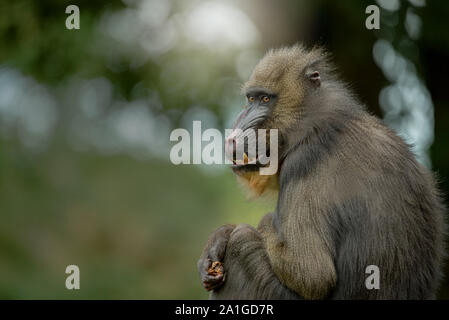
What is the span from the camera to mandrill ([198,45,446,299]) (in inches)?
238

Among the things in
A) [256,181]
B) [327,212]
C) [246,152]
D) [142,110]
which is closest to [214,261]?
[256,181]

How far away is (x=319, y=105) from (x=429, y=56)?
6.69 m

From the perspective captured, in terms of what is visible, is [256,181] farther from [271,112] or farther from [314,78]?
[314,78]

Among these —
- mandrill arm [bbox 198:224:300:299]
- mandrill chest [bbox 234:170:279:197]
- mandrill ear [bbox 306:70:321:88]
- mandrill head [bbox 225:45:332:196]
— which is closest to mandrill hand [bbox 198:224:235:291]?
mandrill arm [bbox 198:224:300:299]

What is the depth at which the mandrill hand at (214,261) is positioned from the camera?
6516 millimetres

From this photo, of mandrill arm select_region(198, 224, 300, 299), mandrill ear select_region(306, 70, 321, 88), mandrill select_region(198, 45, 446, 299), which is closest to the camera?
mandrill select_region(198, 45, 446, 299)

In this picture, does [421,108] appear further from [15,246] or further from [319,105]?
[15,246]

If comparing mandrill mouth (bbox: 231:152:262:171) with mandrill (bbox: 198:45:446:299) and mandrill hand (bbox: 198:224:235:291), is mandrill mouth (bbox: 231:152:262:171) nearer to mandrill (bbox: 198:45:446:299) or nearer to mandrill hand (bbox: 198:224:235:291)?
mandrill (bbox: 198:45:446:299)

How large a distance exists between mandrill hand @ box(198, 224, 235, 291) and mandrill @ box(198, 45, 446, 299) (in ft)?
0.04

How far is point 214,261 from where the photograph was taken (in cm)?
660

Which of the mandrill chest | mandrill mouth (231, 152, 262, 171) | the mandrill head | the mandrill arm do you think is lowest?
the mandrill arm

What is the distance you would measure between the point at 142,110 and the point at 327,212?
8983mm

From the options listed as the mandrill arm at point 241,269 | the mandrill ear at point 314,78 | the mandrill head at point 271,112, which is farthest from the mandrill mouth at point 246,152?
the mandrill ear at point 314,78

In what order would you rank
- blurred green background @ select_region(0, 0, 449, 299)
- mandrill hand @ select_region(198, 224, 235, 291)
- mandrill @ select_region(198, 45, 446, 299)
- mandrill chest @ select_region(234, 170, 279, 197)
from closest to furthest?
mandrill @ select_region(198, 45, 446, 299)
mandrill hand @ select_region(198, 224, 235, 291)
mandrill chest @ select_region(234, 170, 279, 197)
blurred green background @ select_region(0, 0, 449, 299)
